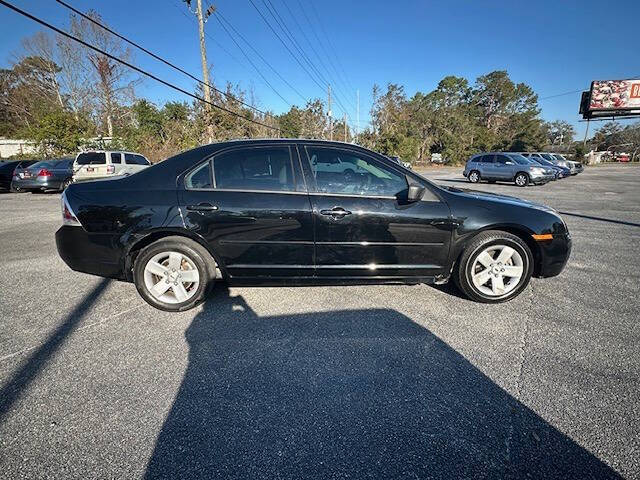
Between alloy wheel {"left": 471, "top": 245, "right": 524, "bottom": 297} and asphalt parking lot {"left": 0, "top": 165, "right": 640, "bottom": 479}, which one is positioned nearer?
asphalt parking lot {"left": 0, "top": 165, "right": 640, "bottom": 479}

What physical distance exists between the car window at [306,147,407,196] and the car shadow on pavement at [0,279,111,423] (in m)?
2.63

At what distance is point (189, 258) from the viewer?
10.2 ft

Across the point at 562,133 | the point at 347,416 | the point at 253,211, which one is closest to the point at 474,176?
the point at 253,211

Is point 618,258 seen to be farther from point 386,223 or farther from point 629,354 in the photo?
point 386,223

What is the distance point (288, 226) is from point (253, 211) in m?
0.36

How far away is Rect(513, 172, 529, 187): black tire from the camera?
16.4m

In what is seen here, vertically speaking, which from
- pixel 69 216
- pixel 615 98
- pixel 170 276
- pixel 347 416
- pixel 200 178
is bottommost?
pixel 347 416

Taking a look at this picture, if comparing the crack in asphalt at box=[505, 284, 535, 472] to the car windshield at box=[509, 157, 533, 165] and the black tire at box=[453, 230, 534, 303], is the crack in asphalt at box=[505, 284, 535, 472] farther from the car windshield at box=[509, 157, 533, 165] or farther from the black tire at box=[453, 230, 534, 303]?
the car windshield at box=[509, 157, 533, 165]

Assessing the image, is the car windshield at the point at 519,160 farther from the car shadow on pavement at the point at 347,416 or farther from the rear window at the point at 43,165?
the rear window at the point at 43,165

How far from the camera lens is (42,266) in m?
4.48

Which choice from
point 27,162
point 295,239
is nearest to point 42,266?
point 295,239

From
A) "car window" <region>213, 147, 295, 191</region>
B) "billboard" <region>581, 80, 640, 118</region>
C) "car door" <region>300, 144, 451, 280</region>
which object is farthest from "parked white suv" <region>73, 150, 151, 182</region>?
"billboard" <region>581, 80, 640, 118</region>

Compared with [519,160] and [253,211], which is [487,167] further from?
[253,211]

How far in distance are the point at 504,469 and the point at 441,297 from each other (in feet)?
6.47
